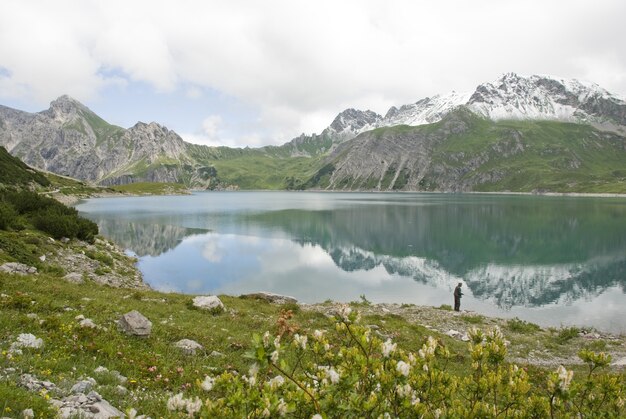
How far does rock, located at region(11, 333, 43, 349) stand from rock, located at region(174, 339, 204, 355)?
14.5ft

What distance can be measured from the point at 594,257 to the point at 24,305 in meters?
75.9

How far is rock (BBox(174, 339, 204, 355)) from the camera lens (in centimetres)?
1331

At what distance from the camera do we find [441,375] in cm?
496

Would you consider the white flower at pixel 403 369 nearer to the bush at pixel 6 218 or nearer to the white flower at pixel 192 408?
the white flower at pixel 192 408

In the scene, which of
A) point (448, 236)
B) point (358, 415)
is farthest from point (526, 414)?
point (448, 236)

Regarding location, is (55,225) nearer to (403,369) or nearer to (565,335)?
(403,369)

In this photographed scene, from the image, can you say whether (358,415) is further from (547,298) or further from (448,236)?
(448,236)

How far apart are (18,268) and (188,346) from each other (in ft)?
55.3

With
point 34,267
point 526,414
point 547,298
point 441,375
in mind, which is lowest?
point 547,298

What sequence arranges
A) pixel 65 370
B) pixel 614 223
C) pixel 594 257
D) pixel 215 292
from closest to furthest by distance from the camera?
pixel 65 370 → pixel 215 292 → pixel 594 257 → pixel 614 223

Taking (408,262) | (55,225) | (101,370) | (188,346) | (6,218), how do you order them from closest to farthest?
(101,370) → (188,346) → (6,218) → (55,225) → (408,262)

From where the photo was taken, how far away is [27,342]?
10.3 metres

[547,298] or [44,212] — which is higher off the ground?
[44,212]

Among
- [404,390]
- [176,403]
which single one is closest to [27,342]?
[176,403]
